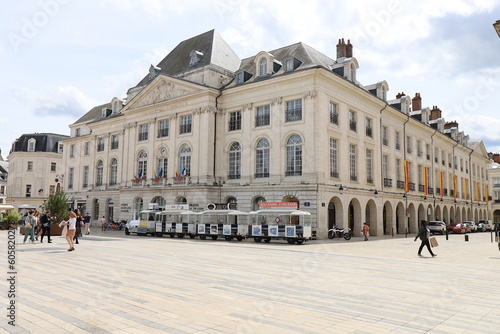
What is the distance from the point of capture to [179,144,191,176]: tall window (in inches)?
1404

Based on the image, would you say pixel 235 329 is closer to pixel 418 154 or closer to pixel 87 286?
pixel 87 286

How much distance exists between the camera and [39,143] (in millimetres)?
67562

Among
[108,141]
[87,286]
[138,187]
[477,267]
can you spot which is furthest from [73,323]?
[108,141]

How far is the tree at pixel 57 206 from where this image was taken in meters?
26.4

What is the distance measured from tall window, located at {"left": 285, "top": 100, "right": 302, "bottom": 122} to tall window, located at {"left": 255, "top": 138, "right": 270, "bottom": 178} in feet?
8.62

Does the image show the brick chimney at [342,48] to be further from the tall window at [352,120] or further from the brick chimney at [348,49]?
the tall window at [352,120]

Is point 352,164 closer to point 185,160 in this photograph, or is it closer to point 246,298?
point 185,160

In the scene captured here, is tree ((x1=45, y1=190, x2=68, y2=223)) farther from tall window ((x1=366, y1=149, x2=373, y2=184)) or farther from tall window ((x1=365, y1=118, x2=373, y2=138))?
tall window ((x1=365, y1=118, x2=373, y2=138))

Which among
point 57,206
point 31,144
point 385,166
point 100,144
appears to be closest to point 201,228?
point 57,206

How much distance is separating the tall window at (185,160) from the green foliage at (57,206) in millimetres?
10980

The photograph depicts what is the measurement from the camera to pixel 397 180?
128 ft

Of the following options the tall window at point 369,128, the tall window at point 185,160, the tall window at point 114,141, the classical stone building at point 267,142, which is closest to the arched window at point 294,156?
the classical stone building at point 267,142

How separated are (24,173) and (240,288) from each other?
67.1 metres

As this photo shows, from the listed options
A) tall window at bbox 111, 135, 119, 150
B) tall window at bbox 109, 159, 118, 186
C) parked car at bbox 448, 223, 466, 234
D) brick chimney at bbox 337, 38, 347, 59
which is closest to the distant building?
tall window at bbox 111, 135, 119, 150
